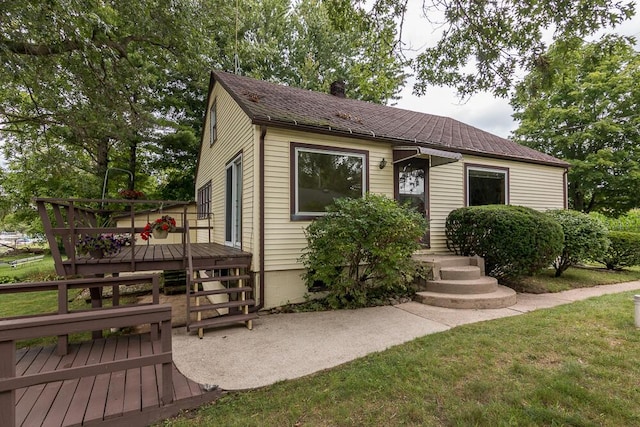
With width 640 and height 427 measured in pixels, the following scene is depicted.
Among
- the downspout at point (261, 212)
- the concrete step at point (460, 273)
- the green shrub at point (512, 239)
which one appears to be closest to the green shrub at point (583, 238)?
the green shrub at point (512, 239)

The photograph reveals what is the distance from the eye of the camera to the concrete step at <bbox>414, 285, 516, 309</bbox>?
519 cm

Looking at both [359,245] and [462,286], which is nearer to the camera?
[359,245]

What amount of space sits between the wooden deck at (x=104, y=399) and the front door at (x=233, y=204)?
344cm

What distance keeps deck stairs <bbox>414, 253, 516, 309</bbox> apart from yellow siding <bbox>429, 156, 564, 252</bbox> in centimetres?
110

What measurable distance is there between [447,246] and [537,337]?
12.6 feet

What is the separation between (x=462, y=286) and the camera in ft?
18.2

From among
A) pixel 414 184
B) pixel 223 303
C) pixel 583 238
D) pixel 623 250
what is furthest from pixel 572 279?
pixel 223 303

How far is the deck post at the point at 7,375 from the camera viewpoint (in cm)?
196

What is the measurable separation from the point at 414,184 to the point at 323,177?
2.48m

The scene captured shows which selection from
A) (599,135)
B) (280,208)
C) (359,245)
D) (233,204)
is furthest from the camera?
(599,135)

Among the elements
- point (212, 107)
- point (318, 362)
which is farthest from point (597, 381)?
point (212, 107)

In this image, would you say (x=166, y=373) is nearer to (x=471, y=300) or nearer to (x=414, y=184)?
(x=471, y=300)

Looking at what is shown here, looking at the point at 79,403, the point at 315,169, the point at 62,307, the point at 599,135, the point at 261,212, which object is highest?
the point at 599,135

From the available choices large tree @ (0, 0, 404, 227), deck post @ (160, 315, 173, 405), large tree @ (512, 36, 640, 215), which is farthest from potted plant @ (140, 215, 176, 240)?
large tree @ (512, 36, 640, 215)
